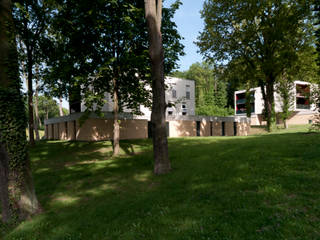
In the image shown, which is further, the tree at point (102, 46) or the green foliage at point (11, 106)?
the tree at point (102, 46)

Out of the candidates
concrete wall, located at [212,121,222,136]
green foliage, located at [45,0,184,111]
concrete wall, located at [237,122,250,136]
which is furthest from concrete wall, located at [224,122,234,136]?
green foliage, located at [45,0,184,111]

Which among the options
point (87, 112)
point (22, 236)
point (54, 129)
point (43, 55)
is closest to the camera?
point (22, 236)

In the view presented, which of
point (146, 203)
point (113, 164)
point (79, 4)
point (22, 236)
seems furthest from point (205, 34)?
point (22, 236)

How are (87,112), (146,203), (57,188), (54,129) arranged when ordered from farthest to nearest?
1. (54,129)
2. (87,112)
3. (57,188)
4. (146,203)

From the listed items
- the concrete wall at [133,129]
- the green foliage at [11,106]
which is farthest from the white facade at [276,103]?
the green foliage at [11,106]

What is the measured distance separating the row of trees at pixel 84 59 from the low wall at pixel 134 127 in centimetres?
671

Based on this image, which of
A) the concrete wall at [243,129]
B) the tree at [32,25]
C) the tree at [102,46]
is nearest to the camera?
the tree at [102,46]

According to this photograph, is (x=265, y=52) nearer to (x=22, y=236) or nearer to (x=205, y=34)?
(x=205, y=34)

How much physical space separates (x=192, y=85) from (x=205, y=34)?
20.7 m

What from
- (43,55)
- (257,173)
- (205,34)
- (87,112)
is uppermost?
(205,34)

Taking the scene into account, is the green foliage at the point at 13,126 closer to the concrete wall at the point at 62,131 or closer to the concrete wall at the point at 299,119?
the concrete wall at the point at 62,131

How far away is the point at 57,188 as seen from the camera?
9508mm

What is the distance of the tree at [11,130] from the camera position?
6.30 metres

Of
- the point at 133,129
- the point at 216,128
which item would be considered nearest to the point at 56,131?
the point at 133,129
